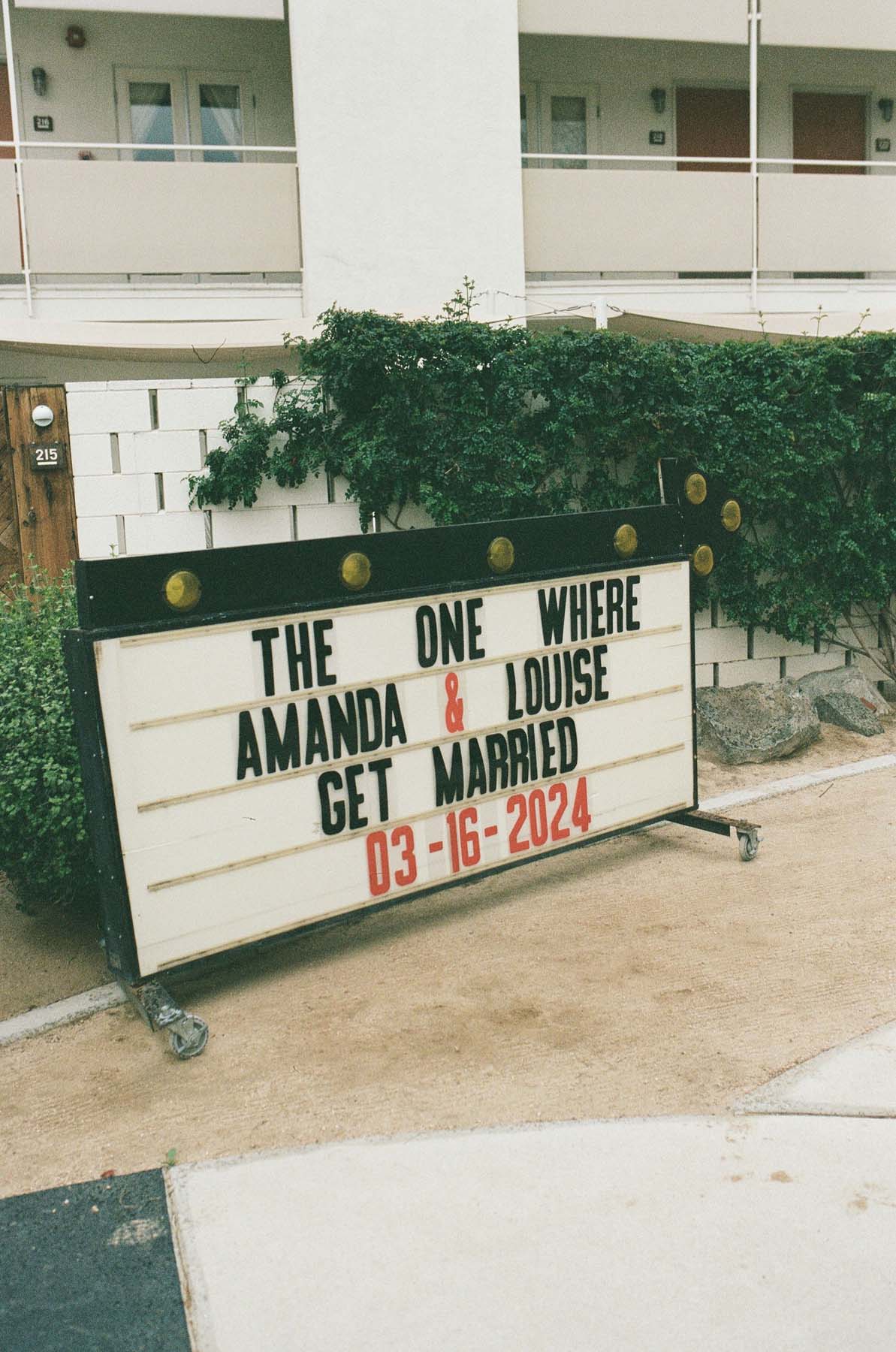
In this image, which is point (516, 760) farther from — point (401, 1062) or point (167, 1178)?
point (167, 1178)

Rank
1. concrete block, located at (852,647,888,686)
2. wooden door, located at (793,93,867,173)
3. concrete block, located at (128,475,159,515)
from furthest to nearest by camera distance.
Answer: wooden door, located at (793,93,867,173) → concrete block, located at (852,647,888,686) → concrete block, located at (128,475,159,515)

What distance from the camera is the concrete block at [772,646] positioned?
26.3 feet

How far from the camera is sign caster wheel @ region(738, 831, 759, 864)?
17.6 ft

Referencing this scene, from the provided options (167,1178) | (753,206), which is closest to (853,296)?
(753,206)

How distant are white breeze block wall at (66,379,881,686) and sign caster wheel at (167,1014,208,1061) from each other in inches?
133

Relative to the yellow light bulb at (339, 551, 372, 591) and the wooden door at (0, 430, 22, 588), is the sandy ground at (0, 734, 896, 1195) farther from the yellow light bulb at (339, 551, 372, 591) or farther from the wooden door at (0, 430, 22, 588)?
the wooden door at (0, 430, 22, 588)

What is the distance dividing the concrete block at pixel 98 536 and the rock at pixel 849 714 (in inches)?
186

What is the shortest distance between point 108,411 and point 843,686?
5.18 m

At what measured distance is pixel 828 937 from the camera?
4492 millimetres

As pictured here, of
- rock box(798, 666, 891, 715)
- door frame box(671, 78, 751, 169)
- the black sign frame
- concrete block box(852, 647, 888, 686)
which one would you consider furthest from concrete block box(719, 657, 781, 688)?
door frame box(671, 78, 751, 169)

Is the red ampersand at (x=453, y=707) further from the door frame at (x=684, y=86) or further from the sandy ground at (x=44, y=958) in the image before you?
the door frame at (x=684, y=86)

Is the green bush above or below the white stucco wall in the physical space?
below

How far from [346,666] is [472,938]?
4.02ft

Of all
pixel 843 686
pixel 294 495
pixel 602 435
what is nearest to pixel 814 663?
pixel 843 686
